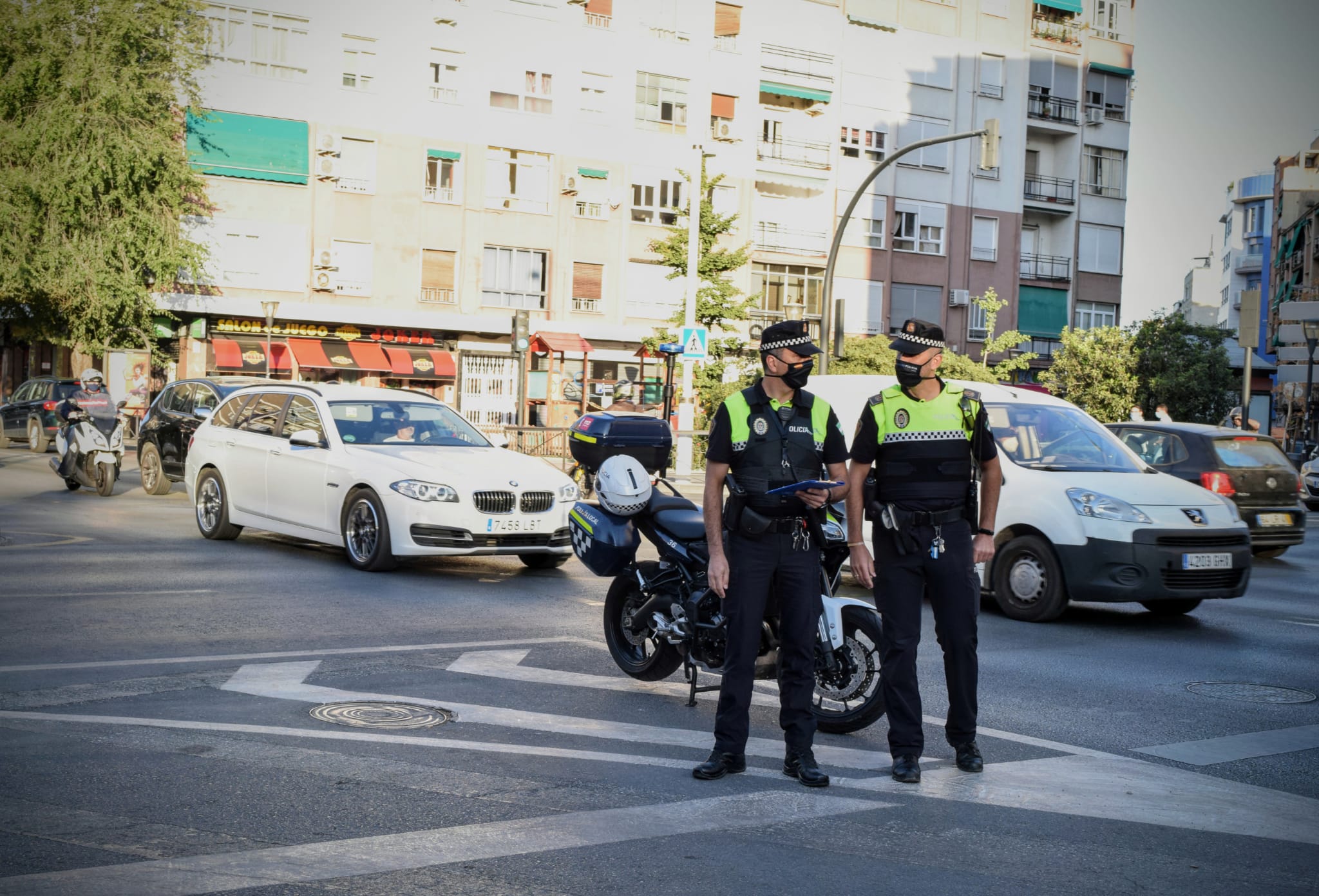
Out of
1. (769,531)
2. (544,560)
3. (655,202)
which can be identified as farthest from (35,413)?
(769,531)

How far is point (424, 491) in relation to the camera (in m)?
11.8

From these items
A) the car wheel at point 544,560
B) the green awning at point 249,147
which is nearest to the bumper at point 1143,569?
the car wheel at point 544,560

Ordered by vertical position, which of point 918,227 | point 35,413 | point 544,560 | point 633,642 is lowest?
point 544,560

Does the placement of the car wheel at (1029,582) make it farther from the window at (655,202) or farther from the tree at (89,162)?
the window at (655,202)

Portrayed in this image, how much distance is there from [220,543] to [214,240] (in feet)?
99.5

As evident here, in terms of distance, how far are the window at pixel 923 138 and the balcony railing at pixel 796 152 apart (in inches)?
132

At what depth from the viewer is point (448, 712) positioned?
6.71 meters

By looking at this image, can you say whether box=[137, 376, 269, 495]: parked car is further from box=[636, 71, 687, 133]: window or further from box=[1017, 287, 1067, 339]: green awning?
box=[1017, 287, 1067, 339]: green awning

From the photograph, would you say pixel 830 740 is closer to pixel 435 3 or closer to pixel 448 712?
pixel 448 712

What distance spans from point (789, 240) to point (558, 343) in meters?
10.4

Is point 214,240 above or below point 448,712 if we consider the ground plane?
above

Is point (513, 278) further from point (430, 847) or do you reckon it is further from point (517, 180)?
point (430, 847)

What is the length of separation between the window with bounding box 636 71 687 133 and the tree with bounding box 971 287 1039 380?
12.2 metres

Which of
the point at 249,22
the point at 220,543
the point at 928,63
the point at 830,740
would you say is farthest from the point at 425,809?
the point at 928,63
